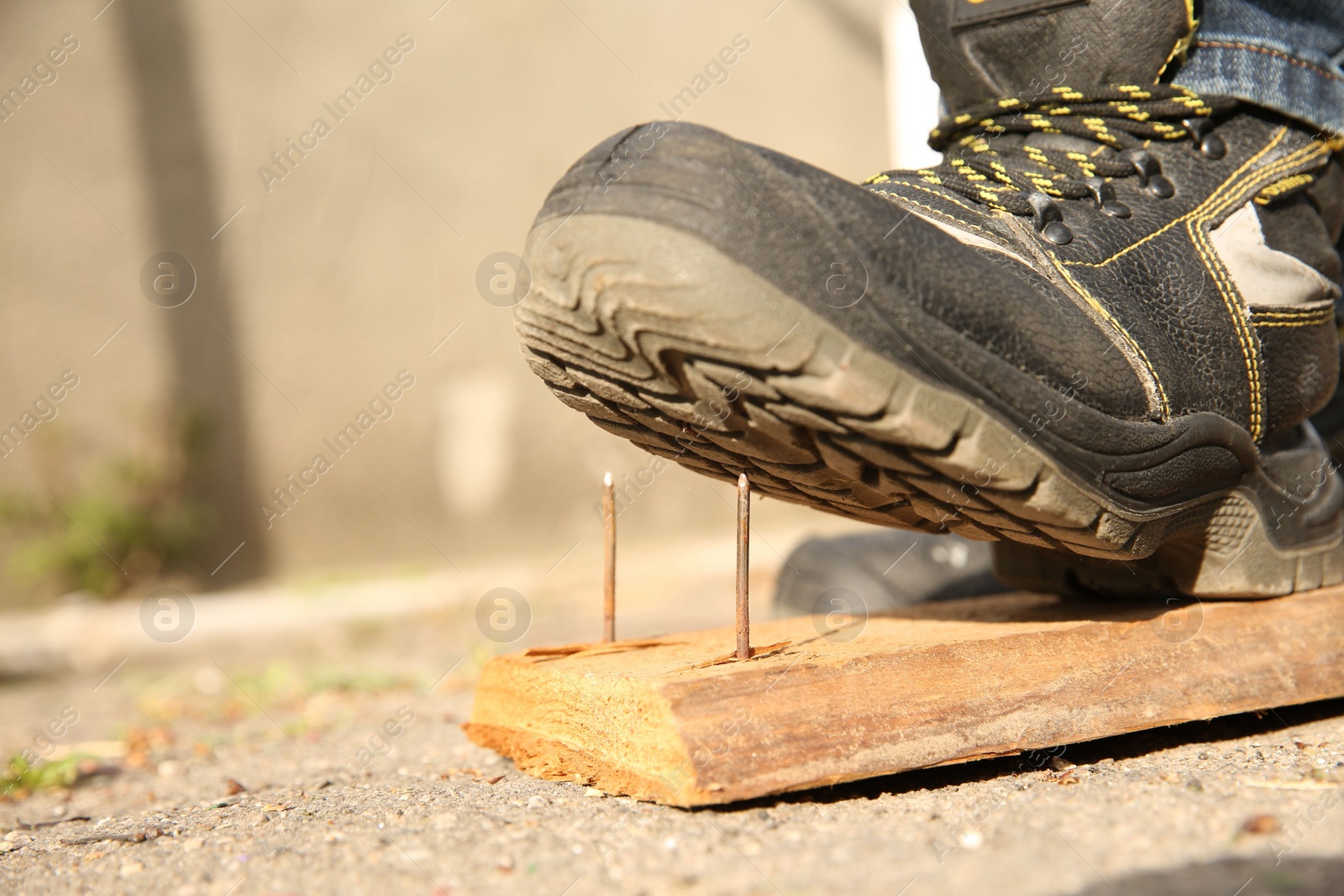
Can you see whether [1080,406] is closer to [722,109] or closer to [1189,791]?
[1189,791]

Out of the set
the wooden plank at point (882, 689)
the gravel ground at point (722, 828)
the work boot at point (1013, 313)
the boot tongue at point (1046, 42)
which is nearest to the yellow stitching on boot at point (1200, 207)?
the work boot at point (1013, 313)

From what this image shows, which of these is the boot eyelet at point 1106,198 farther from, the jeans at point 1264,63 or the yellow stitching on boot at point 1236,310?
the jeans at point 1264,63

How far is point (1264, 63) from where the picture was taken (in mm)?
1425

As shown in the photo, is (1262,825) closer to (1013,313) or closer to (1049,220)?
(1013,313)

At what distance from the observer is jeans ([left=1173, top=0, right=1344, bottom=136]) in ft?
4.64

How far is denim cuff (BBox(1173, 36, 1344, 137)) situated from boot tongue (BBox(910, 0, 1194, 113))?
6 centimetres

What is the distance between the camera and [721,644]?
1440 millimetres

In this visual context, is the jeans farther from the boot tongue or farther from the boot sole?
the boot sole

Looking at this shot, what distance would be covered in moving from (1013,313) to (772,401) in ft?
0.94

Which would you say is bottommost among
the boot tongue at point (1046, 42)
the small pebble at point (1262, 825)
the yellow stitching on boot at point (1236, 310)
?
the small pebble at point (1262, 825)

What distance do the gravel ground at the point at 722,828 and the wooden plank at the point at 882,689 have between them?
0.04 m

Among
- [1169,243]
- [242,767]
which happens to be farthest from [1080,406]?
[242,767]

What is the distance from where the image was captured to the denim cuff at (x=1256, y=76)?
1.41m

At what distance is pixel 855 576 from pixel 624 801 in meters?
1.08
